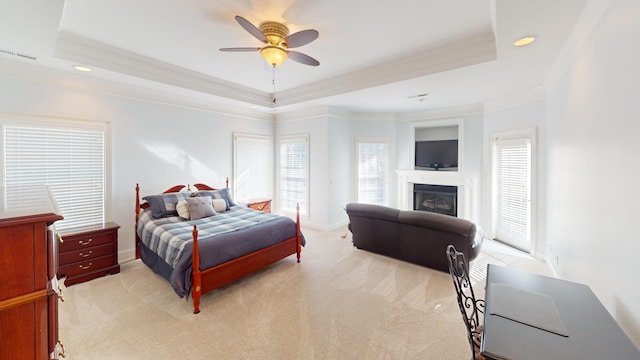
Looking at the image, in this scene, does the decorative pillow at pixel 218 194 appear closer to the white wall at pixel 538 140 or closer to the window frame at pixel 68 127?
the window frame at pixel 68 127

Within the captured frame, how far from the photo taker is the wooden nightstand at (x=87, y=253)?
3.13 m

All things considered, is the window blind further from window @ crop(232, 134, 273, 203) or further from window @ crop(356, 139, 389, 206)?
window @ crop(232, 134, 273, 203)

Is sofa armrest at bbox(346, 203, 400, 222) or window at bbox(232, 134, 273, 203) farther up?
window at bbox(232, 134, 273, 203)

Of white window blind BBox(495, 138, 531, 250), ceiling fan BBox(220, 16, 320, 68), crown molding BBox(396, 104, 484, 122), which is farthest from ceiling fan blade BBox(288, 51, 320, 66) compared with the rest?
crown molding BBox(396, 104, 484, 122)

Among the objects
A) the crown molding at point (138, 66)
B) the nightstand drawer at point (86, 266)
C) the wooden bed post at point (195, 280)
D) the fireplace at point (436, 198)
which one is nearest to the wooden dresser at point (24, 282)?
the wooden bed post at point (195, 280)

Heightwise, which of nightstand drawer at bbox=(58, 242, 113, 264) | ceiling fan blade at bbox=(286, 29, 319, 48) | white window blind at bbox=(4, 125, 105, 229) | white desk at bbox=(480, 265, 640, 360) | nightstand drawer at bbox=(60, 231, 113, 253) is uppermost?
ceiling fan blade at bbox=(286, 29, 319, 48)

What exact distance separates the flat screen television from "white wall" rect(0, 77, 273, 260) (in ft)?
14.0

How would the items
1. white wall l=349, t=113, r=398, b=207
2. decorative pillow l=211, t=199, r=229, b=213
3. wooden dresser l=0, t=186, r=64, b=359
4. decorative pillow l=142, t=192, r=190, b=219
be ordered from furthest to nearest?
white wall l=349, t=113, r=398, b=207
decorative pillow l=211, t=199, r=229, b=213
decorative pillow l=142, t=192, r=190, b=219
wooden dresser l=0, t=186, r=64, b=359

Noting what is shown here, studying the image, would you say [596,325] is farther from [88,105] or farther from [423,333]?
[88,105]

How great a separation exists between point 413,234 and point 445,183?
2403 mm

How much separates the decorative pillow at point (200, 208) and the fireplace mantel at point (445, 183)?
13.8ft

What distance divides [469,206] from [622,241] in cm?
395

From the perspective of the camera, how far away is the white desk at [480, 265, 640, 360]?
43.1 inches

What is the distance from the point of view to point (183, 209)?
3969 mm
